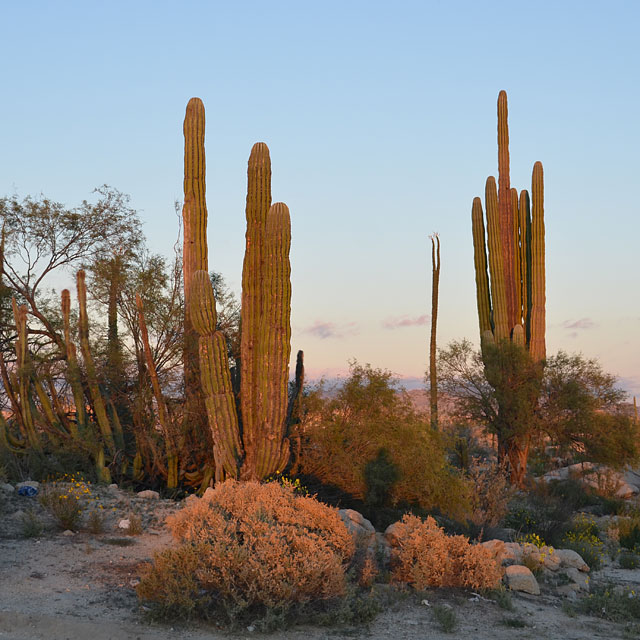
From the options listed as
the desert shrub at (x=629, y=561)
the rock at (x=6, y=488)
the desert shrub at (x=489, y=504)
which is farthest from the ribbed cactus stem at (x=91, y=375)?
the desert shrub at (x=629, y=561)

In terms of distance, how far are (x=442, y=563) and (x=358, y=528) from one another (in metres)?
1.86

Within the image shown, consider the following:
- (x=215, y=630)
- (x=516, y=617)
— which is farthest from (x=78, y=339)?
(x=516, y=617)

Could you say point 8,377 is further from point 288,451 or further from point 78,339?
point 288,451

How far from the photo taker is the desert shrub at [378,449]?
12703 mm

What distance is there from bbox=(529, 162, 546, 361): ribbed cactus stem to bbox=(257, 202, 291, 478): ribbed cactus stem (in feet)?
31.6

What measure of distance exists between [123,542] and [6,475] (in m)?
4.06

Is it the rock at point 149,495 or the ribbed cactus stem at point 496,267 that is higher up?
the ribbed cactus stem at point 496,267

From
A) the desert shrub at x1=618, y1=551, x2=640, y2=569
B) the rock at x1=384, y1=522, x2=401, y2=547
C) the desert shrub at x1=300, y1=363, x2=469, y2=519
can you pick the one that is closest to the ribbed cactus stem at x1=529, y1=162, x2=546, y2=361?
the desert shrub at x1=300, y1=363, x2=469, y2=519

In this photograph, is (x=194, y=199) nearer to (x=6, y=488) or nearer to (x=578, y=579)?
(x=6, y=488)

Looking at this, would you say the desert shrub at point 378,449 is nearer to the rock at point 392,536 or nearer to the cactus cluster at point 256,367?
the cactus cluster at point 256,367

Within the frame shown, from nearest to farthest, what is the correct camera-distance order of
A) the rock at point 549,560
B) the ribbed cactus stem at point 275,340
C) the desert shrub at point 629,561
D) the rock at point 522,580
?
the rock at point 522,580
the rock at point 549,560
the desert shrub at point 629,561
the ribbed cactus stem at point 275,340

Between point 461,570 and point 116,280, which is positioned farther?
point 116,280

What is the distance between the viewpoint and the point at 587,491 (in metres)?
18.7

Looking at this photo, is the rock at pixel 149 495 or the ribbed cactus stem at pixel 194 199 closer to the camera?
the rock at pixel 149 495
